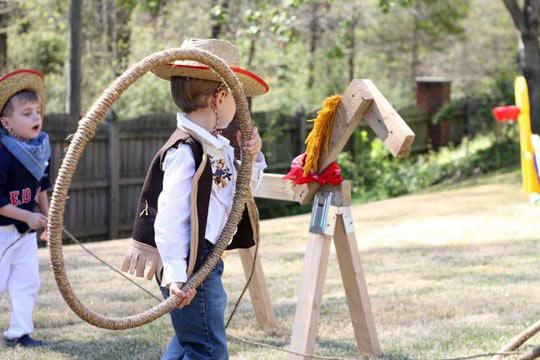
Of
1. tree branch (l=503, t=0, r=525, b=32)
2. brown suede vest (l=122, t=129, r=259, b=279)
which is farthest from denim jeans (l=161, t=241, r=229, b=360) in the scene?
tree branch (l=503, t=0, r=525, b=32)

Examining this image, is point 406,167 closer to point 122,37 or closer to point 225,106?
point 122,37

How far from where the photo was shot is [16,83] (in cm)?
535

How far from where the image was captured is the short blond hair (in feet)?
12.6

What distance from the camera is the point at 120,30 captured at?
71.1 feet

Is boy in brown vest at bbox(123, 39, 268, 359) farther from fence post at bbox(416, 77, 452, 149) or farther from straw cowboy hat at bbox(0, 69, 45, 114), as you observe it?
fence post at bbox(416, 77, 452, 149)

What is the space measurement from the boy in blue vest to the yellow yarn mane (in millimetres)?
1550

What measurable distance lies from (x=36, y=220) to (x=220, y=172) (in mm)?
1753

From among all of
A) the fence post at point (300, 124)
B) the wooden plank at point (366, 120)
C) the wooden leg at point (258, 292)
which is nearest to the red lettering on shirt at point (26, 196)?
the wooden leg at point (258, 292)

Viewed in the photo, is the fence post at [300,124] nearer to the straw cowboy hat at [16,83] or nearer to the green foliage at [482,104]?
the green foliage at [482,104]

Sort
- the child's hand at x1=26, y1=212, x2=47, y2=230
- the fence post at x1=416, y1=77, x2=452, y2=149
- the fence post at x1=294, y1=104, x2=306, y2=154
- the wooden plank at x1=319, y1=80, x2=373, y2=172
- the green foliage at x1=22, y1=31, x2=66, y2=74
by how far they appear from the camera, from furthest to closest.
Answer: the fence post at x1=416, y1=77, x2=452, y2=149 < the green foliage at x1=22, y1=31, x2=66, y2=74 < the fence post at x1=294, y1=104, x2=306, y2=154 < the child's hand at x1=26, y1=212, x2=47, y2=230 < the wooden plank at x1=319, y1=80, x2=373, y2=172

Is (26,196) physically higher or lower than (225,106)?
lower

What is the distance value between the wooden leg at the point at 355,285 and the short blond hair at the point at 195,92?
1.35 metres

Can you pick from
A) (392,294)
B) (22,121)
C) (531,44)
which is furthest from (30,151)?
(531,44)

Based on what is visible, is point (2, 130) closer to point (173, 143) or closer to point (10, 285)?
point (10, 285)
